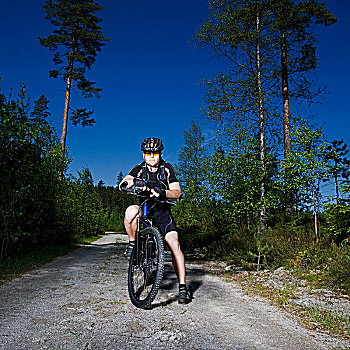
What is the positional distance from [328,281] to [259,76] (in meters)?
8.58

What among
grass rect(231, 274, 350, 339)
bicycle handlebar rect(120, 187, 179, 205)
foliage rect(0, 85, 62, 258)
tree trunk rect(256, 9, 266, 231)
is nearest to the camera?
grass rect(231, 274, 350, 339)

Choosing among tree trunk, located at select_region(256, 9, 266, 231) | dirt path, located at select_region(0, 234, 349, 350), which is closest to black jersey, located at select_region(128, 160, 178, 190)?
dirt path, located at select_region(0, 234, 349, 350)

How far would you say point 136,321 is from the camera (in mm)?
3211

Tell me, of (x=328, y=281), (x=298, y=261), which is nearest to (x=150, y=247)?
(x=328, y=281)

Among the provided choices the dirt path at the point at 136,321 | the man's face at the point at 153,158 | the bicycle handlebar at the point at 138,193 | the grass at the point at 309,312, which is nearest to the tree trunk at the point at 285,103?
the grass at the point at 309,312

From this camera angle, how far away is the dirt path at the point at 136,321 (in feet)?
8.84

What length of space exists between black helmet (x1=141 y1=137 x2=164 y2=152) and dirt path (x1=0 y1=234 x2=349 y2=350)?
2011 millimetres

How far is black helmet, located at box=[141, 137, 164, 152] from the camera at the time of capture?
4.41 meters

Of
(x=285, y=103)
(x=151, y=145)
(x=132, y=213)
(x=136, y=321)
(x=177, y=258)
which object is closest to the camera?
(x=136, y=321)

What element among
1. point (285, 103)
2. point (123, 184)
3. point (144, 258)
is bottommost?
point (144, 258)

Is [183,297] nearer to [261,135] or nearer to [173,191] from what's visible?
[173,191]

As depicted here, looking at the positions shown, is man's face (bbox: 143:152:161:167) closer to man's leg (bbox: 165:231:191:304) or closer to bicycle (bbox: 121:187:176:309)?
bicycle (bbox: 121:187:176:309)

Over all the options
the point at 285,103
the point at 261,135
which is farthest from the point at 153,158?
the point at 285,103

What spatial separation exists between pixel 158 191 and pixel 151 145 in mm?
808
